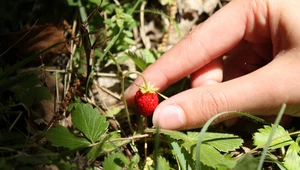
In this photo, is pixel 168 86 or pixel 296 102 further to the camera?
pixel 168 86

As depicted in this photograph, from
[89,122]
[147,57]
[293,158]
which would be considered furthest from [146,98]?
[293,158]

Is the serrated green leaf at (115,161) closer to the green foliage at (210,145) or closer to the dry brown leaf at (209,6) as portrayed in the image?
the green foliage at (210,145)

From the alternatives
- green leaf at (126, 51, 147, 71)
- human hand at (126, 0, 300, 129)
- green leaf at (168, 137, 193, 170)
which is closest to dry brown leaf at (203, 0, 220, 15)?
human hand at (126, 0, 300, 129)

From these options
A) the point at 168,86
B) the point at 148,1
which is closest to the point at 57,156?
the point at 168,86

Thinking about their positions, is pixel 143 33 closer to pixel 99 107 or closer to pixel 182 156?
pixel 99 107

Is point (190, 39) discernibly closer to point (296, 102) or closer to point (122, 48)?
point (122, 48)

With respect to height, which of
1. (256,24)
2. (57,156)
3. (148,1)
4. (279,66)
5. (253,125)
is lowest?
(253,125)
